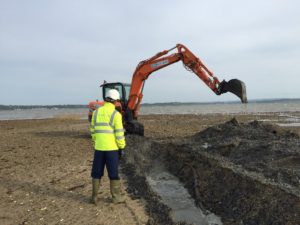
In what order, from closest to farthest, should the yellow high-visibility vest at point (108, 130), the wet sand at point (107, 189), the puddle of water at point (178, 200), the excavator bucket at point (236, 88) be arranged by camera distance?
the wet sand at point (107, 189) → the puddle of water at point (178, 200) → the yellow high-visibility vest at point (108, 130) → the excavator bucket at point (236, 88)

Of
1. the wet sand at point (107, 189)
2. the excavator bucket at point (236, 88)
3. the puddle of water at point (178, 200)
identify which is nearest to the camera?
the wet sand at point (107, 189)

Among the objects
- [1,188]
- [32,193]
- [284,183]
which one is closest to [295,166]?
[284,183]

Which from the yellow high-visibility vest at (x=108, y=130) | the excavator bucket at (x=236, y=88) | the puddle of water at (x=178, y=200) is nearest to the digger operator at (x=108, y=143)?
the yellow high-visibility vest at (x=108, y=130)

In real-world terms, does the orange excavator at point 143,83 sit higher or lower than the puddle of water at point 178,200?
higher

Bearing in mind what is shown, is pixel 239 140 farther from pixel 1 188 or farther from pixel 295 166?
pixel 1 188

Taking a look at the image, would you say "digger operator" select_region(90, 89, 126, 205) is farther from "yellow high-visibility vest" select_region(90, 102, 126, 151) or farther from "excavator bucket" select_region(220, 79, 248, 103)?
"excavator bucket" select_region(220, 79, 248, 103)

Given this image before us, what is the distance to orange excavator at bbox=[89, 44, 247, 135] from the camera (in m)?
13.7

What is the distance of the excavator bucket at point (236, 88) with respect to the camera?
1270 centimetres

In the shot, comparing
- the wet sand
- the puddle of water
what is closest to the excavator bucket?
the wet sand

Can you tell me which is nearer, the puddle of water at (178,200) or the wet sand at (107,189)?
the wet sand at (107,189)

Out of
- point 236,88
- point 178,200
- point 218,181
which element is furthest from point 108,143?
point 236,88

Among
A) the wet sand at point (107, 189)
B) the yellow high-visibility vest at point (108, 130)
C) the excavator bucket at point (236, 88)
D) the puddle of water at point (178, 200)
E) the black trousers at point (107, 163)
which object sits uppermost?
the excavator bucket at point (236, 88)

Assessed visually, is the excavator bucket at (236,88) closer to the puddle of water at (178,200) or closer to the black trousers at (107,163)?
the puddle of water at (178,200)

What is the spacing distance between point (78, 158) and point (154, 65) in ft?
18.0
